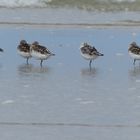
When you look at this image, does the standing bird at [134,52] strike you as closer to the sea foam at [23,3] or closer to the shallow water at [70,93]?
the shallow water at [70,93]

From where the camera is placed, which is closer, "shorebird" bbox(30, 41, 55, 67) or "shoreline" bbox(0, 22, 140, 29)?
"shorebird" bbox(30, 41, 55, 67)

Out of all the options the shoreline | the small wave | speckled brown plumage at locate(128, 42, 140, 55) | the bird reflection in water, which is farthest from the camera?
the small wave

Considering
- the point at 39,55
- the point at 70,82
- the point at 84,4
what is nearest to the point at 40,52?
the point at 39,55

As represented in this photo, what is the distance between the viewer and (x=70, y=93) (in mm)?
8664

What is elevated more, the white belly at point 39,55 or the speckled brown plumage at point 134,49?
the speckled brown plumage at point 134,49

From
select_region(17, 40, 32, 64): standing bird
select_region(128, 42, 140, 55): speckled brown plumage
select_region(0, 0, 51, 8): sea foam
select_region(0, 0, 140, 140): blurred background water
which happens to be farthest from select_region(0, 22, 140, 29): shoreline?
select_region(0, 0, 51, 8): sea foam

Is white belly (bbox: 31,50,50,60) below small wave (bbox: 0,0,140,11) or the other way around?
the other way around

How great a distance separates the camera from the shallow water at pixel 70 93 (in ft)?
22.9

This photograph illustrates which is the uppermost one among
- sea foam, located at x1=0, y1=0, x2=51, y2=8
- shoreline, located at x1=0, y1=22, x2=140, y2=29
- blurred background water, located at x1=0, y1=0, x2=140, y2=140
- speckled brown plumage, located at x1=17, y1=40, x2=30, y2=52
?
speckled brown plumage, located at x1=17, y1=40, x2=30, y2=52

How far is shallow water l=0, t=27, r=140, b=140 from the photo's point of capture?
6.98 metres

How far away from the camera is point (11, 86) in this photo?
9102 millimetres

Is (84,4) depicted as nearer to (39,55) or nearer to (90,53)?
(39,55)

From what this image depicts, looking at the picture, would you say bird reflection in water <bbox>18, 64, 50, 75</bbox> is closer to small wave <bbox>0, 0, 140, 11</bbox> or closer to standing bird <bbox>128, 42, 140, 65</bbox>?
standing bird <bbox>128, 42, 140, 65</bbox>

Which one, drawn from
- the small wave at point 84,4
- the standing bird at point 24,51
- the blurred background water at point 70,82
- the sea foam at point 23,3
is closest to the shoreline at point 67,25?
the blurred background water at point 70,82
